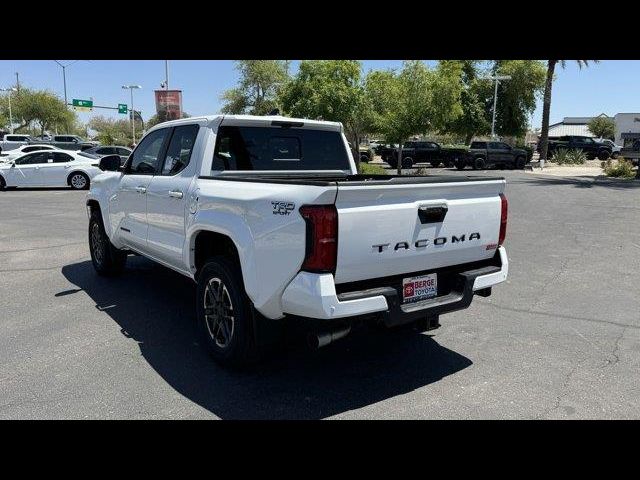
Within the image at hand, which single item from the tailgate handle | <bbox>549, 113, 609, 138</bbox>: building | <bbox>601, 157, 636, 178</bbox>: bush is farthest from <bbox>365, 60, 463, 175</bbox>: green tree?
<bbox>549, 113, 609, 138</bbox>: building

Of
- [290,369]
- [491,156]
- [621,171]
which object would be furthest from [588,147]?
[290,369]

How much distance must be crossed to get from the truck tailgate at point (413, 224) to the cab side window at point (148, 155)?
112 inches

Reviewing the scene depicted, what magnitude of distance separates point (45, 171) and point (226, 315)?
63.0 ft

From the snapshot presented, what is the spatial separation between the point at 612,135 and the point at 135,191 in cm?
9022

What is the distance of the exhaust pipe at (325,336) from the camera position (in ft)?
10.7

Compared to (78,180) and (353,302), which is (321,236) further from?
(78,180)

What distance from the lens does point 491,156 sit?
33.0 m

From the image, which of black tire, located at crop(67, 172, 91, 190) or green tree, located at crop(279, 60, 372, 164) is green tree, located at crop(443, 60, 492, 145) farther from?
black tire, located at crop(67, 172, 91, 190)

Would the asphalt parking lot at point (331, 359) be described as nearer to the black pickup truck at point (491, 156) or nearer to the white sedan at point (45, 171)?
the white sedan at point (45, 171)

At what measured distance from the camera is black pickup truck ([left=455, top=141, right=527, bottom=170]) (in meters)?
32.5
